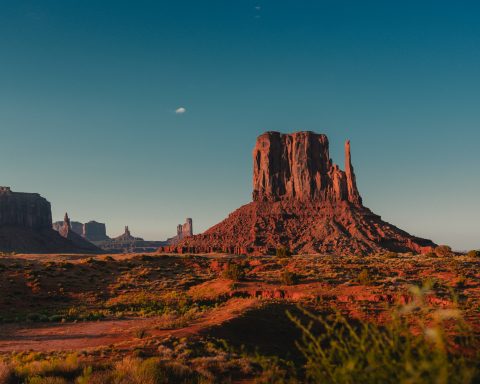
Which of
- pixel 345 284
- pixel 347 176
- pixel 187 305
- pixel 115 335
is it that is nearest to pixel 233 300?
pixel 187 305

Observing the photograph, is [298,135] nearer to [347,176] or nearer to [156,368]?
[347,176]

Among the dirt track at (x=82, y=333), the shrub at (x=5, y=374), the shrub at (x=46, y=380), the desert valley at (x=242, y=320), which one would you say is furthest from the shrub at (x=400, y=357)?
the dirt track at (x=82, y=333)

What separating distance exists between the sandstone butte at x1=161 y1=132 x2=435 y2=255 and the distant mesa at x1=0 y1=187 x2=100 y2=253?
7529 cm

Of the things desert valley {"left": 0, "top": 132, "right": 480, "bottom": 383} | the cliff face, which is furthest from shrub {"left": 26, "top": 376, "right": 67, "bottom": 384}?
the cliff face

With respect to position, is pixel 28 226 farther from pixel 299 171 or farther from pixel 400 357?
pixel 400 357

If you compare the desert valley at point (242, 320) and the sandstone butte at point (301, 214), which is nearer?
the desert valley at point (242, 320)

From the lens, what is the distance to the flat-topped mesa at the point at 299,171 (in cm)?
12675

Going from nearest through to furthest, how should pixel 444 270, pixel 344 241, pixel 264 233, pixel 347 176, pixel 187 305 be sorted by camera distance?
1. pixel 187 305
2. pixel 444 270
3. pixel 344 241
4. pixel 264 233
5. pixel 347 176

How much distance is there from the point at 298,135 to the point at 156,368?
14060 cm

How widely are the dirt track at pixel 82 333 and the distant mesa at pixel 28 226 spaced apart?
14106cm

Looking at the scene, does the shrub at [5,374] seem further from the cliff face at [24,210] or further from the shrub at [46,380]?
the cliff face at [24,210]

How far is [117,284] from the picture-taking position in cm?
4178

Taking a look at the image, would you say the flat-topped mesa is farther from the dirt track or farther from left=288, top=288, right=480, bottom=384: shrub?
left=288, top=288, right=480, bottom=384: shrub

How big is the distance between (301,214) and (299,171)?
24824 millimetres
